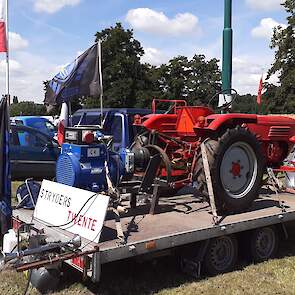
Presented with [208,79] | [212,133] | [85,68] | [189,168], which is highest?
[208,79]

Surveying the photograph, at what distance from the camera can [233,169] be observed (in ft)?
19.3

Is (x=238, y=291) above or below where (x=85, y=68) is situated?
below

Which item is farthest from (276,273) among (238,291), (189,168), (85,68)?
(85,68)

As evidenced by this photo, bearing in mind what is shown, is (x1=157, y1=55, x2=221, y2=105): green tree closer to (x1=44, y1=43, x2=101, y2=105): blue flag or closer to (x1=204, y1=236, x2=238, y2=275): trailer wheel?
(x1=44, y1=43, x2=101, y2=105): blue flag

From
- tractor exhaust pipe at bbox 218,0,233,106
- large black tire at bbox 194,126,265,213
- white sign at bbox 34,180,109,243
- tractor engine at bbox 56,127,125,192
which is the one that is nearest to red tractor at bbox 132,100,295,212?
large black tire at bbox 194,126,265,213

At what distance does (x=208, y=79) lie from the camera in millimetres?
56188

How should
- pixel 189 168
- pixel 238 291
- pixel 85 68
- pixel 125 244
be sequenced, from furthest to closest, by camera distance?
pixel 85 68
pixel 189 168
pixel 238 291
pixel 125 244

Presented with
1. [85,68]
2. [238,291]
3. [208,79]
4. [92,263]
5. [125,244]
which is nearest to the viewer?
[92,263]

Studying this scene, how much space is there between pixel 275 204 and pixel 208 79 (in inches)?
2003

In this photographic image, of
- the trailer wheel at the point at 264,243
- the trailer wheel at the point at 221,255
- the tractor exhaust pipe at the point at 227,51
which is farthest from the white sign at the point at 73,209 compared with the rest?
the tractor exhaust pipe at the point at 227,51

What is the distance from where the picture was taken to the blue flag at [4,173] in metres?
5.30

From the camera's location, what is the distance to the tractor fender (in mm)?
5699

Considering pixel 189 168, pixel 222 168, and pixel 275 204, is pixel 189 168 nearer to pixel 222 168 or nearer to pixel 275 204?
pixel 222 168

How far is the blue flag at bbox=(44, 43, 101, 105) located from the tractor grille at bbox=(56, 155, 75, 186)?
5.77 ft
